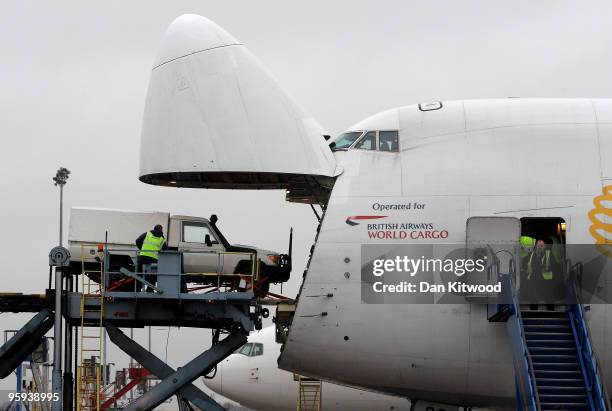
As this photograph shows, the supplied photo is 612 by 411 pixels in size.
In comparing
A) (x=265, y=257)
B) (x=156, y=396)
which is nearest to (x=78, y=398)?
(x=156, y=396)

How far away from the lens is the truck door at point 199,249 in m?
30.9

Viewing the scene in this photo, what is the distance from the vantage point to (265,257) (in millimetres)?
31828

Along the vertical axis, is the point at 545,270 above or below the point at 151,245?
below

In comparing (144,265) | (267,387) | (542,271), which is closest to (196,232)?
(144,265)

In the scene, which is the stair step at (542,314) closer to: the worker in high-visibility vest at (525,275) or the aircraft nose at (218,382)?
the worker in high-visibility vest at (525,275)

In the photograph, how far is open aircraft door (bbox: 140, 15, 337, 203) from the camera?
29.7m

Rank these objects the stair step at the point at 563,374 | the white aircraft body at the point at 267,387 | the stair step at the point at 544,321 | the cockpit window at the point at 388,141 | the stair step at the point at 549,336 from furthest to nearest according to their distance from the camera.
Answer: the white aircraft body at the point at 267,387, the cockpit window at the point at 388,141, the stair step at the point at 544,321, the stair step at the point at 549,336, the stair step at the point at 563,374

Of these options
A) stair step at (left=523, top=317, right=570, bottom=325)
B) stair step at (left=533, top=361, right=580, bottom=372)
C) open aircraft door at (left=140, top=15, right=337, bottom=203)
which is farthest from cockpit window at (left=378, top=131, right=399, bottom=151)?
stair step at (left=533, top=361, right=580, bottom=372)

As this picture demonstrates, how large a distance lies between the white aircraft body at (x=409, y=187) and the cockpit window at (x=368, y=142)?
0.10ft

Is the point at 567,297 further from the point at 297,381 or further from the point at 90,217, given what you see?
the point at 297,381

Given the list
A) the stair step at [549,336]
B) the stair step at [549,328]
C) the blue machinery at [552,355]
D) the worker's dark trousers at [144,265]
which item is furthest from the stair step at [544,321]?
the worker's dark trousers at [144,265]

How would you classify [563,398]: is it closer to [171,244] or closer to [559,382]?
[559,382]

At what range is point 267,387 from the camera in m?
45.4

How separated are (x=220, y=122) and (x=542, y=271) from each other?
28.4 feet
